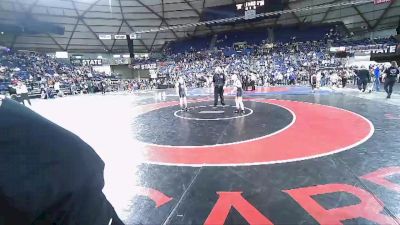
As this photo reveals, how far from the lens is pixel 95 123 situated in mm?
10523

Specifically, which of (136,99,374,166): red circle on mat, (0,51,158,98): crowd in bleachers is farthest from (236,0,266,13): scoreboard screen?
(136,99,374,166): red circle on mat

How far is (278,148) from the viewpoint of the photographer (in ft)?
19.8

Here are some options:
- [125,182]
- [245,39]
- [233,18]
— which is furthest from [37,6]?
[125,182]

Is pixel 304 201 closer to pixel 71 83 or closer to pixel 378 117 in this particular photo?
pixel 378 117

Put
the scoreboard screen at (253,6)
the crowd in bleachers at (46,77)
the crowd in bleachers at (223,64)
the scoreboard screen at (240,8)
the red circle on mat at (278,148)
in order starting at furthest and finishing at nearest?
the scoreboard screen at (240,8)
the scoreboard screen at (253,6)
the crowd in bleachers at (223,64)
the crowd in bleachers at (46,77)
the red circle on mat at (278,148)

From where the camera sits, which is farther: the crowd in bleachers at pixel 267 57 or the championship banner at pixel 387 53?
the crowd in bleachers at pixel 267 57

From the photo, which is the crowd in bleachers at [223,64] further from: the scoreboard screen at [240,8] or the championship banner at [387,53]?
the scoreboard screen at [240,8]

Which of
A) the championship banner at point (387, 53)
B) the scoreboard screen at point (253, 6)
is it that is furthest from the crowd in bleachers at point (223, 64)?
the scoreboard screen at point (253, 6)

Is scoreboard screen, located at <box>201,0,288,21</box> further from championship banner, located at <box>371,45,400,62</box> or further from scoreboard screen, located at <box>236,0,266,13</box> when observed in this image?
championship banner, located at <box>371,45,400,62</box>

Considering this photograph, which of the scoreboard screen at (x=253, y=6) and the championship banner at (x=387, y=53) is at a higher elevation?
the scoreboard screen at (x=253, y=6)

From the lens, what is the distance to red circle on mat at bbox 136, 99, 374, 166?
5395 millimetres

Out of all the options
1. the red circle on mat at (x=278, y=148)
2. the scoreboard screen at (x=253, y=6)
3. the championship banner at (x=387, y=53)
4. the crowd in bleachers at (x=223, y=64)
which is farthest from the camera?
the scoreboard screen at (x=253, y=6)

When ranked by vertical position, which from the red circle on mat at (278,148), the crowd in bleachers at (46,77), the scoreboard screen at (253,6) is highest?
the scoreboard screen at (253,6)

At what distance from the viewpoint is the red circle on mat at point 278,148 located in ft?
17.7
